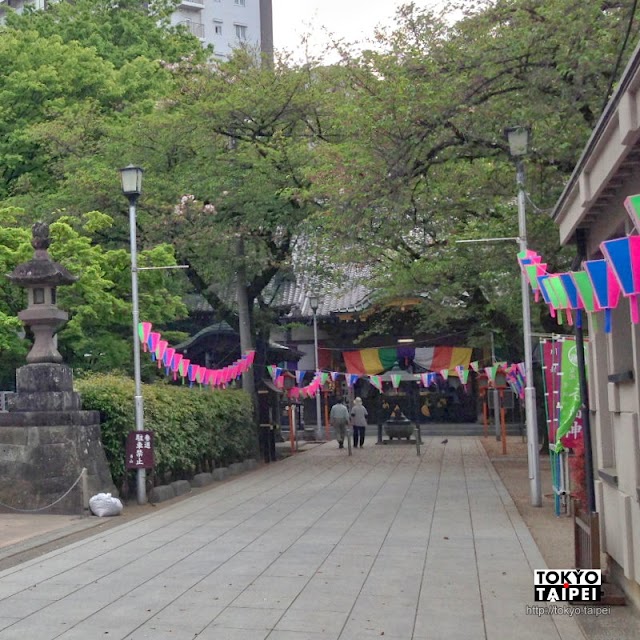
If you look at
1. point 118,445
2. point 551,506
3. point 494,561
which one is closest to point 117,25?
point 118,445

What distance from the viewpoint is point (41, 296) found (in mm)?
15984

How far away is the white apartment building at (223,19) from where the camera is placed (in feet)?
206

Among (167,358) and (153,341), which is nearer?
(153,341)

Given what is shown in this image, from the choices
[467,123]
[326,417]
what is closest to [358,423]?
[326,417]

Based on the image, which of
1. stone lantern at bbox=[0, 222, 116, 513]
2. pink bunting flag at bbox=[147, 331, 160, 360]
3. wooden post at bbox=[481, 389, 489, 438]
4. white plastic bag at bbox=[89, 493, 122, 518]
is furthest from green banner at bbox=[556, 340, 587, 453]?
wooden post at bbox=[481, 389, 489, 438]

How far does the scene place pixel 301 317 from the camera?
3969 centimetres

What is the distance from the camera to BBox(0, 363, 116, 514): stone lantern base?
14742 mm

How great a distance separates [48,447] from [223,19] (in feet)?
180

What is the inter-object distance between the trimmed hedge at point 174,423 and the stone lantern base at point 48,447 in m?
0.58

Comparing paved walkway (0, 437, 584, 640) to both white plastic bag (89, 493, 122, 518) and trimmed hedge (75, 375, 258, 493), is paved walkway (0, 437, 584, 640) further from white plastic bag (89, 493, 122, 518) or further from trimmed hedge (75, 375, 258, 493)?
trimmed hedge (75, 375, 258, 493)

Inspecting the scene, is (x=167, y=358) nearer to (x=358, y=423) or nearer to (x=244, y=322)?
(x=244, y=322)

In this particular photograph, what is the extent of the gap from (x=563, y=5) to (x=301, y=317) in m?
26.4

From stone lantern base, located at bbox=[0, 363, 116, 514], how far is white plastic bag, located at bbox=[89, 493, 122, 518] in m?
0.21

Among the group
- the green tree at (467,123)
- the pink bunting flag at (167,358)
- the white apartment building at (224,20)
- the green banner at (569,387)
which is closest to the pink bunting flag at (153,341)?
the pink bunting flag at (167,358)
